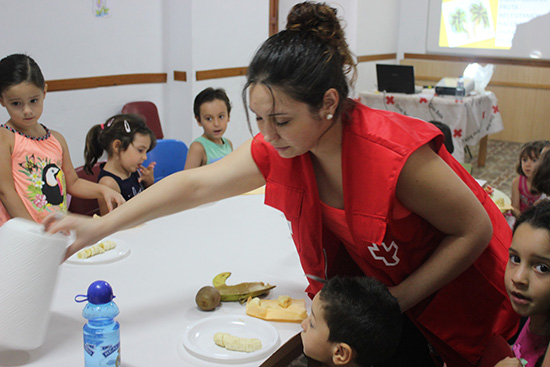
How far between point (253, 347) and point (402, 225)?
468 millimetres

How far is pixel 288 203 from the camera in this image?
152 centimetres

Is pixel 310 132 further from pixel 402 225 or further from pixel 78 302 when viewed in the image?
pixel 78 302

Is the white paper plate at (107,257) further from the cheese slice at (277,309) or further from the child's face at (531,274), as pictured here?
the child's face at (531,274)

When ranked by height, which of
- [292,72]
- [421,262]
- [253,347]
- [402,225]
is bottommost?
[253,347]

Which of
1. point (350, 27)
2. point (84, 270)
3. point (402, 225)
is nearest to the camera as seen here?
point (402, 225)

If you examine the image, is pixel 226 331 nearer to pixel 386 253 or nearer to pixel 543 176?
pixel 386 253

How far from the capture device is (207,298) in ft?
5.07

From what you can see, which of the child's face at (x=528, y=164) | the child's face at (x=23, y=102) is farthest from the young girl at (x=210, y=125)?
the child's face at (x=528, y=164)

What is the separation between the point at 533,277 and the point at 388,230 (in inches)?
13.8

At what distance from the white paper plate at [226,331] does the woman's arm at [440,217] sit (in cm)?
35

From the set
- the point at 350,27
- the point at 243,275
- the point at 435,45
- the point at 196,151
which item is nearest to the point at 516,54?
the point at 435,45

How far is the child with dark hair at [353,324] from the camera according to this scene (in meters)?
1.32

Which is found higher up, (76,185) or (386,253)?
(386,253)

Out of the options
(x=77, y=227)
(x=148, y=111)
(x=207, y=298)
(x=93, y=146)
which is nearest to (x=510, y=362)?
(x=207, y=298)
